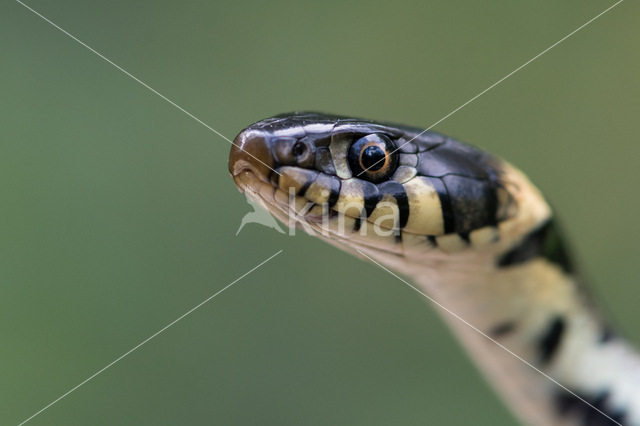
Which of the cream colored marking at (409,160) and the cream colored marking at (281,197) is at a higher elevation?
the cream colored marking at (409,160)

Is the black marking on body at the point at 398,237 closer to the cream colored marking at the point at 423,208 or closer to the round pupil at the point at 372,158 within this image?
the cream colored marking at the point at 423,208

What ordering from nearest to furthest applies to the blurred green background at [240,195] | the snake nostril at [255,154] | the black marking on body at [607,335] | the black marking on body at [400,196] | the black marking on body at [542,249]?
the snake nostril at [255,154], the black marking on body at [400,196], the black marking on body at [542,249], the black marking on body at [607,335], the blurred green background at [240,195]

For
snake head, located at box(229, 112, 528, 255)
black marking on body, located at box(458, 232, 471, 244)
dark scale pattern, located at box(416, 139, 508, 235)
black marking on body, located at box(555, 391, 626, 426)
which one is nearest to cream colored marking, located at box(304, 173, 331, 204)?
snake head, located at box(229, 112, 528, 255)

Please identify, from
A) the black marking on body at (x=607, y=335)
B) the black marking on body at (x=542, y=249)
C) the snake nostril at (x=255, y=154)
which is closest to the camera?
the snake nostril at (x=255, y=154)

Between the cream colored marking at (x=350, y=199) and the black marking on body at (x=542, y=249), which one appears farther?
the black marking on body at (x=542, y=249)

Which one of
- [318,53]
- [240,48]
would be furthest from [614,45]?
[240,48]

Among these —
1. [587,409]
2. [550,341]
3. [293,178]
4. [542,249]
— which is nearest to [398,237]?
[293,178]

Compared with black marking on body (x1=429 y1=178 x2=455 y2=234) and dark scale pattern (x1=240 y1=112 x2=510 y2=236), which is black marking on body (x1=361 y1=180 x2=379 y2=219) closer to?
dark scale pattern (x1=240 y1=112 x2=510 y2=236)
